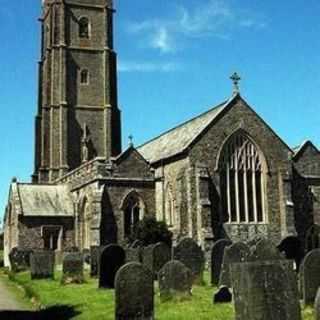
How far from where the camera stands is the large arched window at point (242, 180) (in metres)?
36.8

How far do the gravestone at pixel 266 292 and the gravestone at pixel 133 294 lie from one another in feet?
15.3

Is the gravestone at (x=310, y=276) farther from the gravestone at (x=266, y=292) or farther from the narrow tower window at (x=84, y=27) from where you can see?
the narrow tower window at (x=84, y=27)

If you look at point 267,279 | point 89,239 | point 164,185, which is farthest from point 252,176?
point 267,279

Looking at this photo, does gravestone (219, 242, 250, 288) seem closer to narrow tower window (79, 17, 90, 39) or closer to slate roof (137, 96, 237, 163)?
slate roof (137, 96, 237, 163)

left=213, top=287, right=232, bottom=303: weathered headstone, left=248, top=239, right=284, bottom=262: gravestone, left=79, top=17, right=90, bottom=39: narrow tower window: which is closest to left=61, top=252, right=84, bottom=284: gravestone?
left=213, top=287, right=232, bottom=303: weathered headstone

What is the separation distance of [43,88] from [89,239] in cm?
2180

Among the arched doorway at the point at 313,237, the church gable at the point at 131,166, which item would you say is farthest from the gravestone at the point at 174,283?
the arched doorway at the point at 313,237

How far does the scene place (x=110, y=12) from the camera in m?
56.9

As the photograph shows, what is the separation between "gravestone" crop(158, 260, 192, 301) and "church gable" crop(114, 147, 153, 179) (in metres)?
20.9

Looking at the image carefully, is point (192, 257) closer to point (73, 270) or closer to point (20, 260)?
point (73, 270)

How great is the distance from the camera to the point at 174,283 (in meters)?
16.7

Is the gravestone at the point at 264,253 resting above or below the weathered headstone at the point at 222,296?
above

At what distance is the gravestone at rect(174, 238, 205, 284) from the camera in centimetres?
2145

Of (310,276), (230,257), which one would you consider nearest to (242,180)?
(230,257)
